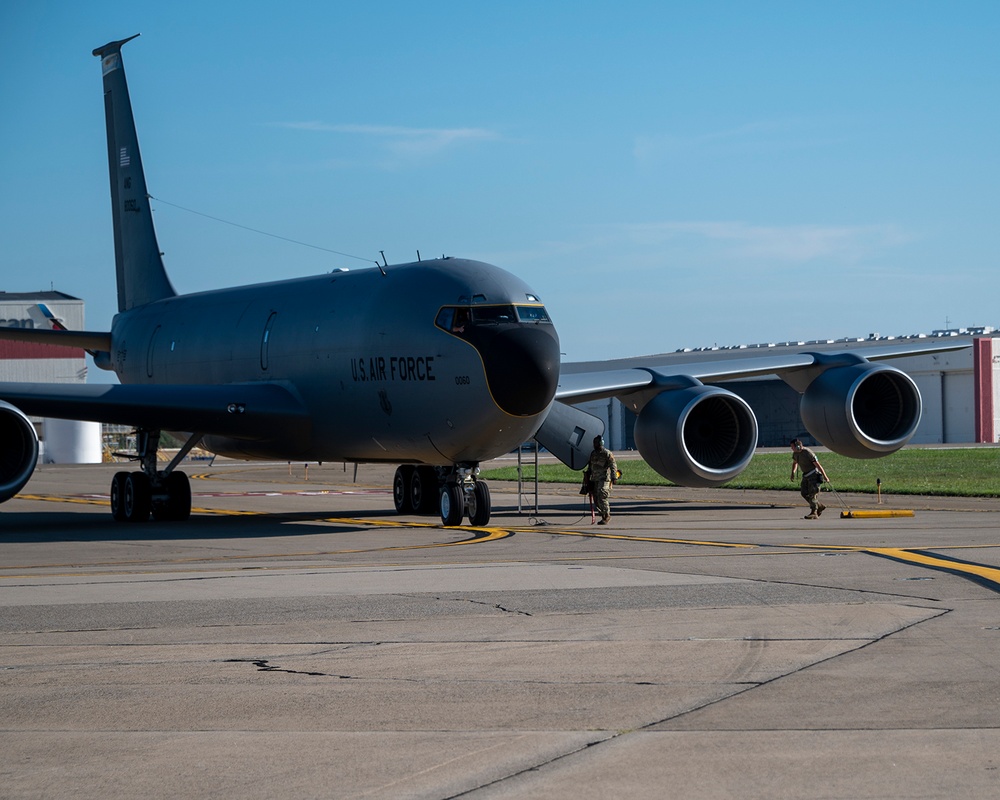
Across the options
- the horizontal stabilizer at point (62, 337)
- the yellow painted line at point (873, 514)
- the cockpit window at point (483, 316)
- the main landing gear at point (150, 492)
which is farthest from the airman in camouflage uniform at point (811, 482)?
the horizontal stabilizer at point (62, 337)

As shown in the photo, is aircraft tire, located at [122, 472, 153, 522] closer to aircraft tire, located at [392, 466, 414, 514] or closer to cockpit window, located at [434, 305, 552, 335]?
aircraft tire, located at [392, 466, 414, 514]

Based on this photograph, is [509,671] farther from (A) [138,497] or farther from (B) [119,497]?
(B) [119,497]

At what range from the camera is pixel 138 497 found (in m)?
25.8

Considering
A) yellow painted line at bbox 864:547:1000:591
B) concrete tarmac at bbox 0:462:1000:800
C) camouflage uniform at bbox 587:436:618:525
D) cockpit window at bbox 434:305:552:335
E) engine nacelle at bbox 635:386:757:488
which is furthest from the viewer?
engine nacelle at bbox 635:386:757:488

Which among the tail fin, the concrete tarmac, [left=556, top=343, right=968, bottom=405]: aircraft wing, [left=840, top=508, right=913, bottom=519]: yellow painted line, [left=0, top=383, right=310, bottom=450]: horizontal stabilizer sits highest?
the tail fin

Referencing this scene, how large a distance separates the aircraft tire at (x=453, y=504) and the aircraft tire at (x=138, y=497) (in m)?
6.49

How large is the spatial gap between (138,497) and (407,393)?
21.7 feet

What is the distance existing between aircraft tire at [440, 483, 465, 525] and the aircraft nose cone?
2.29 metres

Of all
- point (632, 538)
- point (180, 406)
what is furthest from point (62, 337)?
point (632, 538)

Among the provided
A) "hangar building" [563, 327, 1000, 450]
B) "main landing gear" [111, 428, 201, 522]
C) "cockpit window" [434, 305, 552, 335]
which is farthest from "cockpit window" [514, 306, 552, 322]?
"hangar building" [563, 327, 1000, 450]

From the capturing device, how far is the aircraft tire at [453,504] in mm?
22453

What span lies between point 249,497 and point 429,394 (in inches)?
570

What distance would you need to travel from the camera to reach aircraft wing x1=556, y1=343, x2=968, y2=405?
1019 inches

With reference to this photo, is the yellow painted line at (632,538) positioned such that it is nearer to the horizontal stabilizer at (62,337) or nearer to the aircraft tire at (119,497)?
the aircraft tire at (119,497)
